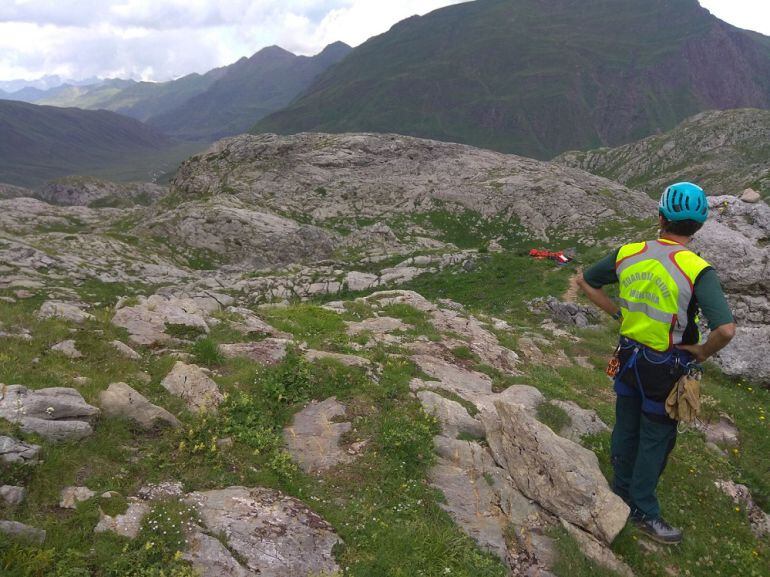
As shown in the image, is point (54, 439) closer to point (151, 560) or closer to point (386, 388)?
point (151, 560)

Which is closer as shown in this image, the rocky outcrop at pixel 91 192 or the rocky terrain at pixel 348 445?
the rocky terrain at pixel 348 445

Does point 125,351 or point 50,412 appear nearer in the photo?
point 50,412

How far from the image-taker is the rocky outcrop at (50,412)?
6.76 meters

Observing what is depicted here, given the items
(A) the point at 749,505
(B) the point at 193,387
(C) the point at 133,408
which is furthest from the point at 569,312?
(C) the point at 133,408

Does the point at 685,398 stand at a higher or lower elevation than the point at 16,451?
higher

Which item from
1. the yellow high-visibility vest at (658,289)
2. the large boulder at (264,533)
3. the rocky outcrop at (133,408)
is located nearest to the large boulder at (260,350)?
the rocky outcrop at (133,408)

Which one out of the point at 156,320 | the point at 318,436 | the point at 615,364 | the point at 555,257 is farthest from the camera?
the point at 555,257

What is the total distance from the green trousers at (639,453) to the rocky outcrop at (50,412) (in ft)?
29.6

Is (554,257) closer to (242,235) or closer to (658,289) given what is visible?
(658,289)

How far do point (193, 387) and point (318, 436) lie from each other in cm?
284

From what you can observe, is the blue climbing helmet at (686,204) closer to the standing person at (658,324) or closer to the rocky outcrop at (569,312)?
the standing person at (658,324)

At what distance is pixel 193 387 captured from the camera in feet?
30.1

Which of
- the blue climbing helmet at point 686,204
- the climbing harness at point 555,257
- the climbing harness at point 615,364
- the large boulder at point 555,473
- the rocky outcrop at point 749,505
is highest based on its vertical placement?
the blue climbing helmet at point 686,204

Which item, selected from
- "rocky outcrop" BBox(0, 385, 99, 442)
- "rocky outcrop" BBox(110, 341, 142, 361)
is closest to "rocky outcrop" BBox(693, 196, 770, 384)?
"rocky outcrop" BBox(110, 341, 142, 361)
